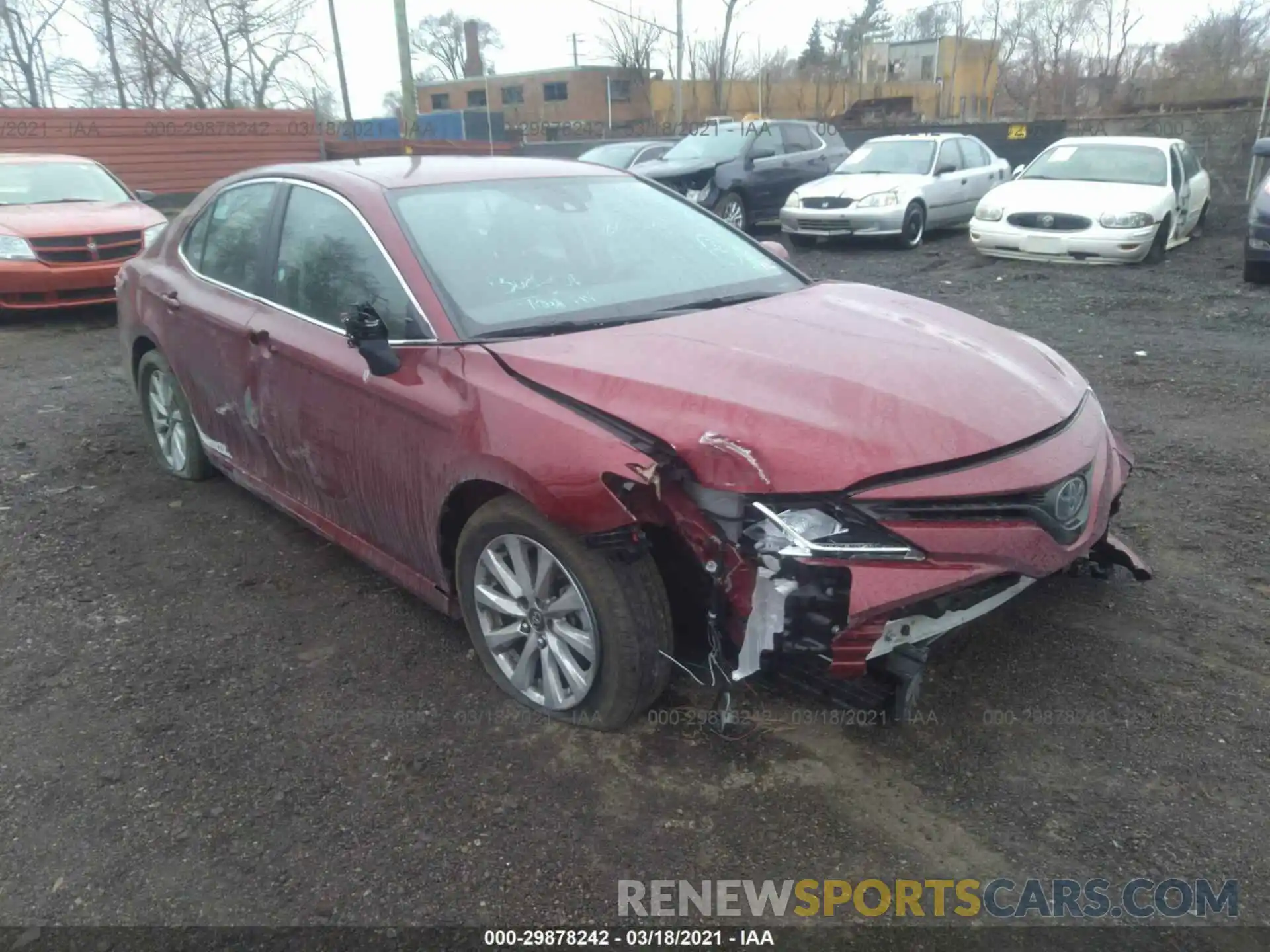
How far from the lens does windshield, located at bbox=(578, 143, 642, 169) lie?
15406 mm

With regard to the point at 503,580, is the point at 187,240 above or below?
above

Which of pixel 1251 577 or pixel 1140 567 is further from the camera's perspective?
pixel 1251 577

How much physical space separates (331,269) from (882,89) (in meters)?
43.2

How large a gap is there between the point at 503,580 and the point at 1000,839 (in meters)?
1.57

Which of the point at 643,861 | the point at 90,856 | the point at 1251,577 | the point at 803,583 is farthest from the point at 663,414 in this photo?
the point at 1251,577

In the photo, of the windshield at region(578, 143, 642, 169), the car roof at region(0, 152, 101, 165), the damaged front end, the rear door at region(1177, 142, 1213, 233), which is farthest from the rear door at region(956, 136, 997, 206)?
the damaged front end

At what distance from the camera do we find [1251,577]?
147 inches

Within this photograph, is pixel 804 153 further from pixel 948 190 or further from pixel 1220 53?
pixel 1220 53

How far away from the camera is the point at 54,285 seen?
8.83 meters

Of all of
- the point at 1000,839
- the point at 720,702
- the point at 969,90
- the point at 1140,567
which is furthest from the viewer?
the point at 969,90

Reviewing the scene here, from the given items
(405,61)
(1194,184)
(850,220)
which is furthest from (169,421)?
(405,61)

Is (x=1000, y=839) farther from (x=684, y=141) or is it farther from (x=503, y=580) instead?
(x=684, y=141)

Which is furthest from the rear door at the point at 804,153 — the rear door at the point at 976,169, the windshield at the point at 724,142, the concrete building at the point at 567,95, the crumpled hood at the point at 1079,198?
the concrete building at the point at 567,95

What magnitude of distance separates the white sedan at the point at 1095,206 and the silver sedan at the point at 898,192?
137cm
